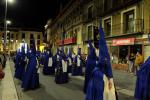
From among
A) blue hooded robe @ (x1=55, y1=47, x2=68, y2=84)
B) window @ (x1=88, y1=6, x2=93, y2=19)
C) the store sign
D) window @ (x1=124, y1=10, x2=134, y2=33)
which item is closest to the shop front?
the store sign

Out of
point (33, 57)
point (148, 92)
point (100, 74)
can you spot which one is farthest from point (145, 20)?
point (100, 74)

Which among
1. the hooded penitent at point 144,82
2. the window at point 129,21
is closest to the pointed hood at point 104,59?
the hooded penitent at point 144,82

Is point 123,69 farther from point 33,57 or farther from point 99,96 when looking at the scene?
point 99,96

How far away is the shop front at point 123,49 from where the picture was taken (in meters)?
24.0

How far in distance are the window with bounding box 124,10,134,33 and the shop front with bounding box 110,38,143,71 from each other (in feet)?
3.25

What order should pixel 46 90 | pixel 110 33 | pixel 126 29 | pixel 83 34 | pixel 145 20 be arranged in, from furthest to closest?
pixel 83 34, pixel 110 33, pixel 126 29, pixel 145 20, pixel 46 90

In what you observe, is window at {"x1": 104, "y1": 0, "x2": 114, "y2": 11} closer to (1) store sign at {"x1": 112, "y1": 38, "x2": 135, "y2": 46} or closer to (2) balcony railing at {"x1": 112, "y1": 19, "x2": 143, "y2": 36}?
(2) balcony railing at {"x1": 112, "y1": 19, "x2": 143, "y2": 36}

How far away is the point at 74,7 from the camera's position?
44625mm

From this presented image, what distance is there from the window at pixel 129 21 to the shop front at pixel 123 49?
990 millimetres

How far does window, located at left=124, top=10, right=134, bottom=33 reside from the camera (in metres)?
25.2

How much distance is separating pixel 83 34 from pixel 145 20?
53.8ft

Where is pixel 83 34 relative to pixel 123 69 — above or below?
above

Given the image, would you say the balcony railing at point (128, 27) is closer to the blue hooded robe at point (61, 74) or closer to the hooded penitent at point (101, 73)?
the blue hooded robe at point (61, 74)

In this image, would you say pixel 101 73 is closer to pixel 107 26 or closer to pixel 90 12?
pixel 107 26
